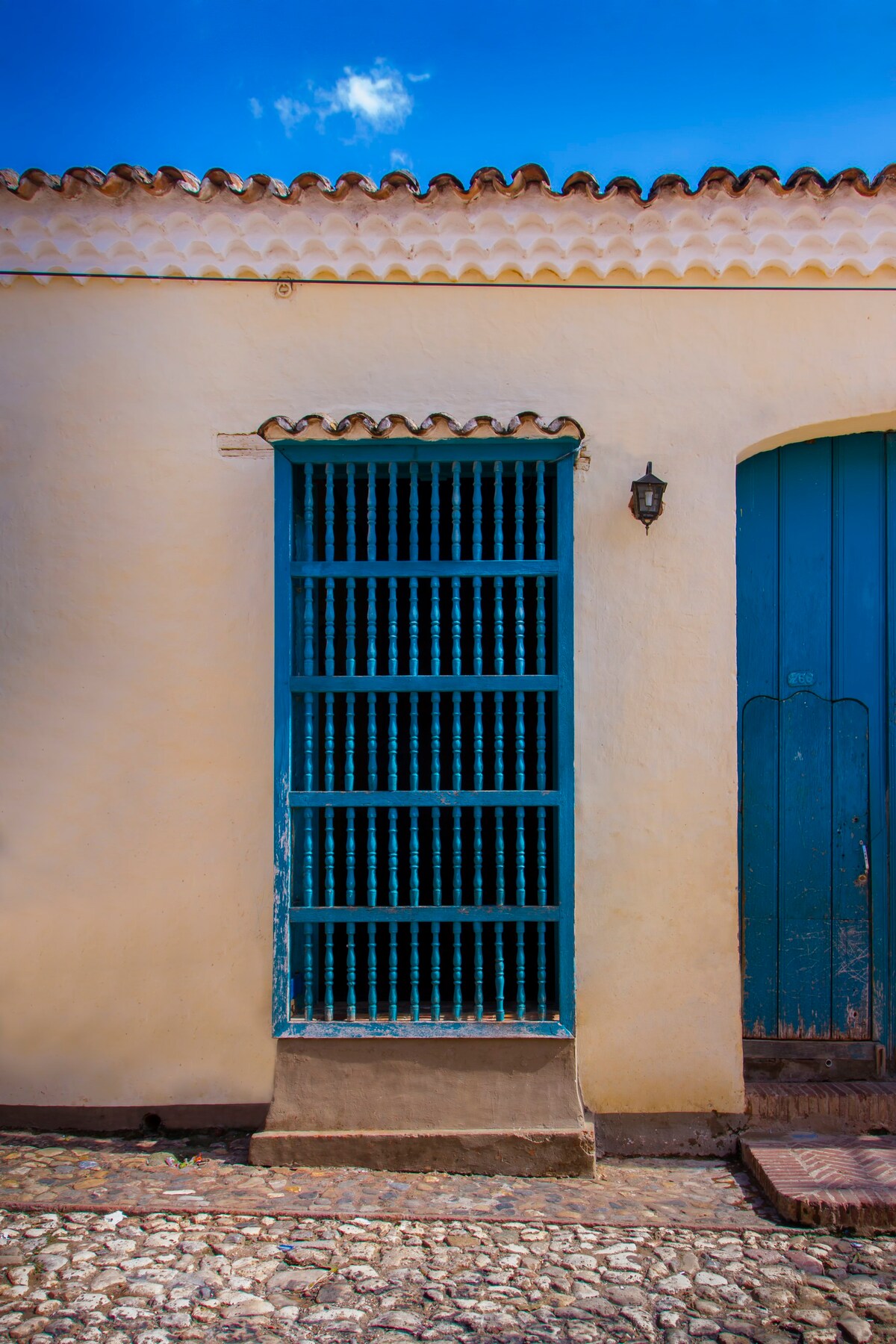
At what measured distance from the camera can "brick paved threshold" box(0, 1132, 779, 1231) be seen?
322cm

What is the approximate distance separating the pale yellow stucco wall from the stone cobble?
0.76m

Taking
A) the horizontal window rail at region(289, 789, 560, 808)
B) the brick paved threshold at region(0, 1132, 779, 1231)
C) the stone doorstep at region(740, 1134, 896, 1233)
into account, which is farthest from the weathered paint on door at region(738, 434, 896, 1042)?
the horizontal window rail at region(289, 789, 560, 808)

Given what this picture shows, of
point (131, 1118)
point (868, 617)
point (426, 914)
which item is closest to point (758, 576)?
point (868, 617)

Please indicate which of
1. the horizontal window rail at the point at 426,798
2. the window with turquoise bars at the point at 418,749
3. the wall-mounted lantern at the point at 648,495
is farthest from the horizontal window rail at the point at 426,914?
the wall-mounted lantern at the point at 648,495

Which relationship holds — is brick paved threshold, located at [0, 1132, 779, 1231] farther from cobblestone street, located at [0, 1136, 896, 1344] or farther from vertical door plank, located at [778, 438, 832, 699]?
vertical door plank, located at [778, 438, 832, 699]

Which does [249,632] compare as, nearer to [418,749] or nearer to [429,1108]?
[418,749]

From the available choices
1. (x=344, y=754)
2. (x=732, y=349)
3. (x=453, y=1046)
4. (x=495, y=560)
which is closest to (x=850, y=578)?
(x=732, y=349)

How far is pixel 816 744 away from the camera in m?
4.06

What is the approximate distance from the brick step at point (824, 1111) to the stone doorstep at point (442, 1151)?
818 millimetres

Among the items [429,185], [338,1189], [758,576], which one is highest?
[429,185]

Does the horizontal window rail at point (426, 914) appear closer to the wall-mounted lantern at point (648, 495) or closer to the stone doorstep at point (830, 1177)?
the stone doorstep at point (830, 1177)

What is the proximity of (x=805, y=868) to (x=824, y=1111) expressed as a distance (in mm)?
978

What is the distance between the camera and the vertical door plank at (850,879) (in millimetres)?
Answer: 4031

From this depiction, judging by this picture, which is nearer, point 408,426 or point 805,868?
point 408,426
